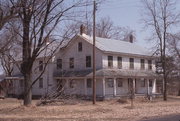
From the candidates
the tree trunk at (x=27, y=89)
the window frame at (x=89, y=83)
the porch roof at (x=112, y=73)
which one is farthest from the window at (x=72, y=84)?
the tree trunk at (x=27, y=89)

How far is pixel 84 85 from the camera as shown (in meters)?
44.4

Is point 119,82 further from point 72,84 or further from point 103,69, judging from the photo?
point 72,84

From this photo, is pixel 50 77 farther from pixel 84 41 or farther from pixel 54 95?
pixel 54 95

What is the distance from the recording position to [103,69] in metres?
42.4

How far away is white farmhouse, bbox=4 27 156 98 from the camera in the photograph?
42812 mm

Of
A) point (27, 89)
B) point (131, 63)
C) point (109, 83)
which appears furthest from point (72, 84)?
point (27, 89)

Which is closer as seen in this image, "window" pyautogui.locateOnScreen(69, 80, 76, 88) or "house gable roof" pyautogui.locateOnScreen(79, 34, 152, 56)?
"house gable roof" pyautogui.locateOnScreen(79, 34, 152, 56)

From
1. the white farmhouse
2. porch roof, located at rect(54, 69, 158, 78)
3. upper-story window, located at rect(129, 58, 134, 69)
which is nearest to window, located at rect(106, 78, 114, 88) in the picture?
the white farmhouse

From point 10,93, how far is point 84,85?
52.5 feet

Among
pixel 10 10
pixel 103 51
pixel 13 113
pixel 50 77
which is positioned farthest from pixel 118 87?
pixel 10 10

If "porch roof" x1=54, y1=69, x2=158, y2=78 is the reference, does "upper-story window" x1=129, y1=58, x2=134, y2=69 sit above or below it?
above

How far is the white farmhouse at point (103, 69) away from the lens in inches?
1686

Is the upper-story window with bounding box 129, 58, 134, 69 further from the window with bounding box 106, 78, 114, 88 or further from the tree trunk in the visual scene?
the tree trunk

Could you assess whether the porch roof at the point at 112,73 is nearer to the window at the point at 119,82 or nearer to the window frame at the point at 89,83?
the window frame at the point at 89,83
